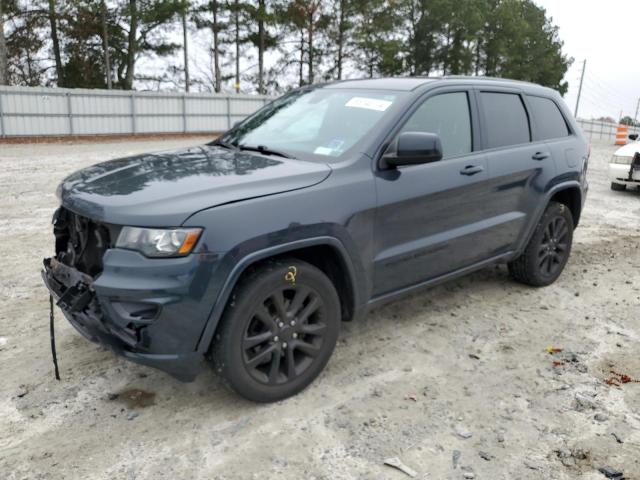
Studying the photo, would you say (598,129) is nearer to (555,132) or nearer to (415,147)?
(555,132)

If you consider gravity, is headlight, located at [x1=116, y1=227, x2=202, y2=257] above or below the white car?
above

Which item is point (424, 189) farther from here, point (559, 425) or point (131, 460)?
point (131, 460)

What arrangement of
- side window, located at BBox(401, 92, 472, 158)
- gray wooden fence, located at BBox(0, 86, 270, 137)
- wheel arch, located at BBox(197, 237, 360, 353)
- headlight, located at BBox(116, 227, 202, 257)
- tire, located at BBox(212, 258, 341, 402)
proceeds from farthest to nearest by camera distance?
1. gray wooden fence, located at BBox(0, 86, 270, 137)
2. side window, located at BBox(401, 92, 472, 158)
3. tire, located at BBox(212, 258, 341, 402)
4. wheel arch, located at BBox(197, 237, 360, 353)
5. headlight, located at BBox(116, 227, 202, 257)

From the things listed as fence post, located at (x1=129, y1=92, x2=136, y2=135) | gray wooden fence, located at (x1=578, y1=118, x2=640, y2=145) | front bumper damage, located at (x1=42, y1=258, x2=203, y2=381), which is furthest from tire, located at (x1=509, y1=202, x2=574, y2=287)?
gray wooden fence, located at (x1=578, y1=118, x2=640, y2=145)

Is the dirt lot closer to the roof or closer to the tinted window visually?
the tinted window

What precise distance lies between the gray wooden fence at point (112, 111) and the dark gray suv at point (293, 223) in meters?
19.3

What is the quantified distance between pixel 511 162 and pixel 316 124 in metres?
1.64

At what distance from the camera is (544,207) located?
489 cm

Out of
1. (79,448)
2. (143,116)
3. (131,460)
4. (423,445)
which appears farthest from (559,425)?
(143,116)

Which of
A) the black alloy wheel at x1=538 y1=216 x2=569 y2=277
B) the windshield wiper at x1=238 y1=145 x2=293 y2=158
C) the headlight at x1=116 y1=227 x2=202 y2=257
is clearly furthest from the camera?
the black alloy wheel at x1=538 y1=216 x2=569 y2=277

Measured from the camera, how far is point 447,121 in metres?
4.09

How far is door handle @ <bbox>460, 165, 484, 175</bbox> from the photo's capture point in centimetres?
407

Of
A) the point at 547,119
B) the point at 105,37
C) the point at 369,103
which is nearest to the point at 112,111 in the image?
the point at 105,37

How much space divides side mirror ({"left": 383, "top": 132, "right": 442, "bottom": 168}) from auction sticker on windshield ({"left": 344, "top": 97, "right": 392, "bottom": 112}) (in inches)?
14.6
